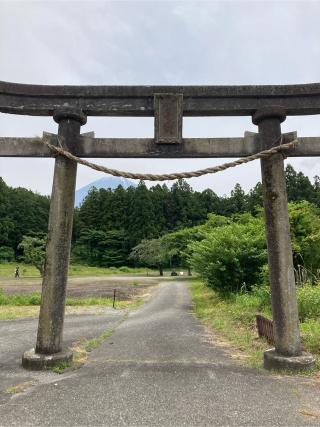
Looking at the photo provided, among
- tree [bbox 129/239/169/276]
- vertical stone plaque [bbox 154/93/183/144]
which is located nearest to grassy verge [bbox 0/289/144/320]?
vertical stone plaque [bbox 154/93/183/144]

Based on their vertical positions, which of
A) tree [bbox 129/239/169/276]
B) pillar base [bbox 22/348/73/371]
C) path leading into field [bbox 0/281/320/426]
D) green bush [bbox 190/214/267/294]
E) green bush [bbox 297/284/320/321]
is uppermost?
tree [bbox 129/239/169/276]

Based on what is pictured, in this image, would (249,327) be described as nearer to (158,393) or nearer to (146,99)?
(158,393)

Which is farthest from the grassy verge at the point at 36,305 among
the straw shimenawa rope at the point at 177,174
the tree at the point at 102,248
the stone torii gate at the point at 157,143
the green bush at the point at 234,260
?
the tree at the point at 102,248

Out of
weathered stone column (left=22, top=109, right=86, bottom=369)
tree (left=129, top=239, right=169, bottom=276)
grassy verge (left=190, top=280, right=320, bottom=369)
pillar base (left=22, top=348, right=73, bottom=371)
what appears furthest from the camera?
tree (left=129, top=239, right=169, bottom=276)

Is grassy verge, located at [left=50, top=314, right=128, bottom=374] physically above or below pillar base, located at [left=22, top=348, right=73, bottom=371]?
below

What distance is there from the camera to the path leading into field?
11.3 feet

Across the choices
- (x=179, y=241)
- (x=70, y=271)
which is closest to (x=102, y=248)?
(x=70, y=271)

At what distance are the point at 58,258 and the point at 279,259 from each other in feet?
10.5

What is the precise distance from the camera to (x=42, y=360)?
5145mm

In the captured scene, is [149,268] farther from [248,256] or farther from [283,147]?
[283,147]

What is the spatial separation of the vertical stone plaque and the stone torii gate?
0.02 metres

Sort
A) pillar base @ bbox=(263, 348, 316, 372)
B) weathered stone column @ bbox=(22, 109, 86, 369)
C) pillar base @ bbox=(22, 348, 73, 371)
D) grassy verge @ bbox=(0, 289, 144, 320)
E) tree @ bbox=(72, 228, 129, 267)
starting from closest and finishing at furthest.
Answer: pillar base @ bbox=(263, 348, 316, 372)
pillar base @ bbox=(22, 348, 73, 371)
weathered stone column @ bbox=(22, 109, 86, 369)
grassy verge @ bbox=(0, 289, 144, 320)
tree @ bbox=(72, 228, 129, 267)

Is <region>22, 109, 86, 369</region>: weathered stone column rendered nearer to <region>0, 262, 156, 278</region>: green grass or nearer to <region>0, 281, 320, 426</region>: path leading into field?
<region>0, 281, 320, 426</region>: path leading into field

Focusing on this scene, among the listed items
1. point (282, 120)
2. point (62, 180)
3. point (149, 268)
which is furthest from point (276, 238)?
point (149, 268)
